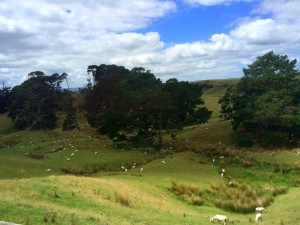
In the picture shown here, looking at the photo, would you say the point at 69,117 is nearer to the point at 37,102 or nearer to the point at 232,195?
the point at 37,102

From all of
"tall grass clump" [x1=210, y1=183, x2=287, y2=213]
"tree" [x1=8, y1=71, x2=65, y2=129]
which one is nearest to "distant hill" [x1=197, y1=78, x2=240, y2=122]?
"tree" [x1=8, y1=71, x2=65, y2=129]

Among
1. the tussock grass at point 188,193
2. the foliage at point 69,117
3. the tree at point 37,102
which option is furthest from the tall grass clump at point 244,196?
the tree at point 37,102

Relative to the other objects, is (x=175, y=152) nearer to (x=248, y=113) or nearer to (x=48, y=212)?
(x=248, y=113)

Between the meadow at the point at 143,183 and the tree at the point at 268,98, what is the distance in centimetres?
513

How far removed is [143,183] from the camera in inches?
1193

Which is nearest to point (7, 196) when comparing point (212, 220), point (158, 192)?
point (212, 220)

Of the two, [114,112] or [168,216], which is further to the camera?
[114,112]

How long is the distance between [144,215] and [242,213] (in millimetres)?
10235

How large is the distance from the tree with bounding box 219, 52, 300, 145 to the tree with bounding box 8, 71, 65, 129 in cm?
4471

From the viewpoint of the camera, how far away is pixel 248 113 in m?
57.7

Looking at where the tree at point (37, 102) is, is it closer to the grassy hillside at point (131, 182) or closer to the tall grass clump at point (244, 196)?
the grassy hillside at point (131, 182)

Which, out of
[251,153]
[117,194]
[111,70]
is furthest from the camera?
[111,70]

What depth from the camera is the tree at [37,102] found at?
287 feet

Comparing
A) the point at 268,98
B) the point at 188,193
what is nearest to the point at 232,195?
the point at 188,193
